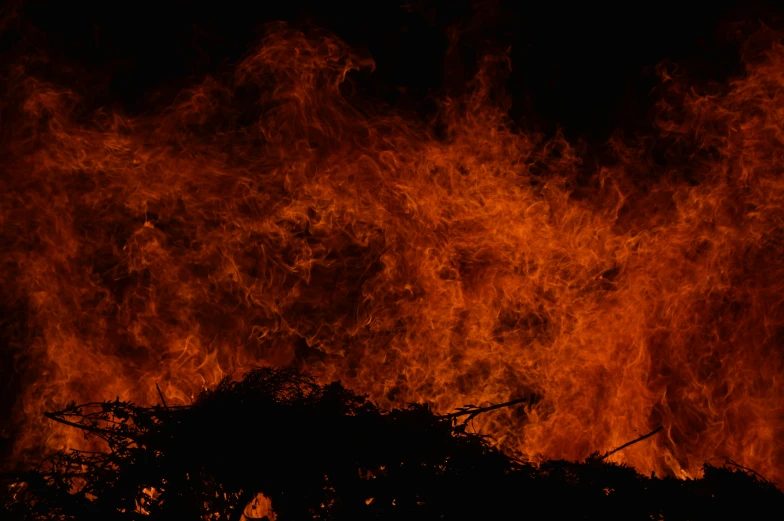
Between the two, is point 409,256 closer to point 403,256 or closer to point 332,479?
point 403,256

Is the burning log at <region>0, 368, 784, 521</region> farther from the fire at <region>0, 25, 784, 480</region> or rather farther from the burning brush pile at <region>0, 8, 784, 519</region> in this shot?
the fire at <region>0, 25, 784, 480</region>

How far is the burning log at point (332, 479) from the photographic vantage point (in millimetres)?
3707

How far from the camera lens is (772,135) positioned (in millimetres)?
7727

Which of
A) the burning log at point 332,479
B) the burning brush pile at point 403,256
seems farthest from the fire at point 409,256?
the burning log at point 332,479

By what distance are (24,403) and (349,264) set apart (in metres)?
4.54

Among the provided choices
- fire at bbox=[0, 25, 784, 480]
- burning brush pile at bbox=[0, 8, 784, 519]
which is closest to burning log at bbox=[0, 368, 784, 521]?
burning brush pile at bbox=[0, 8, 784, 519]

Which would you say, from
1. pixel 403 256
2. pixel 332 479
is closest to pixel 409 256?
pixel 403 256

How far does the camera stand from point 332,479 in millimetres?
3859

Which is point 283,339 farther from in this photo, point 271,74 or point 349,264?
point 271,74

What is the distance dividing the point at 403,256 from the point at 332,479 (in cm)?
474

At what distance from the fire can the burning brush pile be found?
28mm

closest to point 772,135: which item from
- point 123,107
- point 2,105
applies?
point 123,107

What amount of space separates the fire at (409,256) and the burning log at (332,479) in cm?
384

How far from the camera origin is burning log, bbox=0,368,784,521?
3707 millimetres
